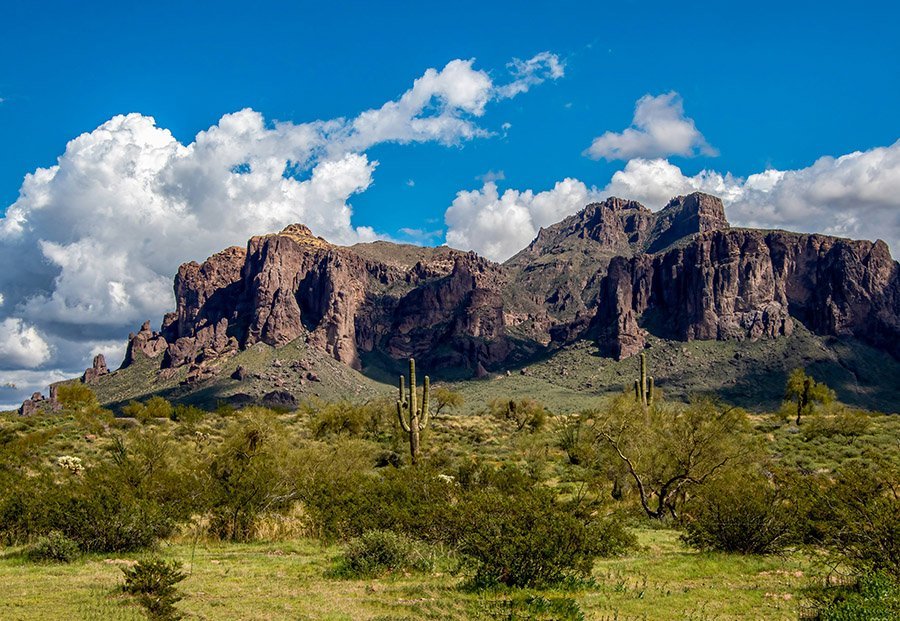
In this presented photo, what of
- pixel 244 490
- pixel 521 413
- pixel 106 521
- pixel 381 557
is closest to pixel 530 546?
pixel 381 557

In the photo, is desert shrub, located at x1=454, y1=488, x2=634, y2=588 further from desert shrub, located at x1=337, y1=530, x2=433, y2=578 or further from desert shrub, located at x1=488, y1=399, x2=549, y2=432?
desert shrub, located at x1=488, y1=399, x2=549, y2=432

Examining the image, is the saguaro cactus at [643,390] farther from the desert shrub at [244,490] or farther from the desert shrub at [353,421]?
the desert shrub at [353,421]

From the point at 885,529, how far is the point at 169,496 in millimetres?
→ 18466

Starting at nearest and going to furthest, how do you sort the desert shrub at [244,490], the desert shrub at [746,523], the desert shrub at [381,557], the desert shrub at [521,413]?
the desert shrub at [381,557] → the desert shrub at [746,523] → the desert shrub at [244,490] → the desert shrub at [521,413]

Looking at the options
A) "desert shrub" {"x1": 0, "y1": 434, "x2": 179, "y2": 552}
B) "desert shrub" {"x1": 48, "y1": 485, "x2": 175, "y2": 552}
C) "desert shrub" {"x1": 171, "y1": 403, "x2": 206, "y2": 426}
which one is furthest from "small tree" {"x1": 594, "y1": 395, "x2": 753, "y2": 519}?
"desert shrub" {"x1": 171, "y1": 403, "x2": 206, "y2": 426}

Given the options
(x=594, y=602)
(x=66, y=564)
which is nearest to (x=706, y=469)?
(x=594, y=602)

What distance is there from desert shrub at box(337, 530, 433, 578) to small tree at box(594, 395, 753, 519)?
1274cm

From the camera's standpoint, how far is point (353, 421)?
59625 mm

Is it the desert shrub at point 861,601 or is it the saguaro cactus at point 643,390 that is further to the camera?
the saguaro cactus at point 643,390

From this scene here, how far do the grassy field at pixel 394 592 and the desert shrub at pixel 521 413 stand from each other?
53.6 metres

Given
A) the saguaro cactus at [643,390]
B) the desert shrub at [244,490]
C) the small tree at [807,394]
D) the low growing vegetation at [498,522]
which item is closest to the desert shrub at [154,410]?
the low growing vegetation at [498,522]

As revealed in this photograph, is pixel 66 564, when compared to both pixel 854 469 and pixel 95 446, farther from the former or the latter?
pixel 95 446

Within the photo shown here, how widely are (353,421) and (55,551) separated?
43.8 metres

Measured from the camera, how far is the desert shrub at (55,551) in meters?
16.0
